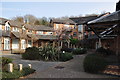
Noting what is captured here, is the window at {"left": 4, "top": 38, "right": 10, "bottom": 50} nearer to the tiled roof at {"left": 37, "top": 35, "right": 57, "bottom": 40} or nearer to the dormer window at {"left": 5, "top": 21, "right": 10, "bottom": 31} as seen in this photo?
the dormer window at {"left": 5, "top": 21, "right": 10, "bottom": 31}

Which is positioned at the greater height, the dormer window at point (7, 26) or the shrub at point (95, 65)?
the dormer window at point (7, 26)

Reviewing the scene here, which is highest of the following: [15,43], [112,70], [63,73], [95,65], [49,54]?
[15,43]

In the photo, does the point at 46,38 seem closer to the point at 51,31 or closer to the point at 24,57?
the point at 51,31

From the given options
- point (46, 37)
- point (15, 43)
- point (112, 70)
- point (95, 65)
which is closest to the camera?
point (112, 70)

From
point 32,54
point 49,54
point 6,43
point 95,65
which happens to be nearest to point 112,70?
point 95,65

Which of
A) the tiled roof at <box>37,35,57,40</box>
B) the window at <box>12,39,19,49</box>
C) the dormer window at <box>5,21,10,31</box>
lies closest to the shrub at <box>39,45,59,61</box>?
the window at <box>12,39,19,49</box>

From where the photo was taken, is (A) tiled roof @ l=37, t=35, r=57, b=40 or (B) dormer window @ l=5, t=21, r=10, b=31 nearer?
(B) dormer window @ l=5, t=21, r=10, b=31

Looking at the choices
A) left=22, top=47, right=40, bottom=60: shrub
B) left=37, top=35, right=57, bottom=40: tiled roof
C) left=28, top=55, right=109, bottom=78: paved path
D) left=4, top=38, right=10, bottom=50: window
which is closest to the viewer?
left=28, top=55, right=109, bottom=78: paved path

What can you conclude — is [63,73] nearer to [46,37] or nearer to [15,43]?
[15,43]

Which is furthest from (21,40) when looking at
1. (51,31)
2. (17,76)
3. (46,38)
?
(17,76)

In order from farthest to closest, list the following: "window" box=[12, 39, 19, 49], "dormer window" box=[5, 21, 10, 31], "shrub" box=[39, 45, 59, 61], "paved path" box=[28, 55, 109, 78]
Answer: "window" box=[12, 39, 19, 49], "dormer window" box=[5, 21, 10, 31], "shrub" box=[39, 45, 59, 61], "paved path" box=[28, 55, 109, 78]

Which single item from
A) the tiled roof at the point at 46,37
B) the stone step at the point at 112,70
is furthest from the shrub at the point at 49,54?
the tiled roof at the point at 46,37

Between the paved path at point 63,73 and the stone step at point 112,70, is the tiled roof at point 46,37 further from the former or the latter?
the stone step at point 112,70

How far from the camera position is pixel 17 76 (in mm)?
6215
